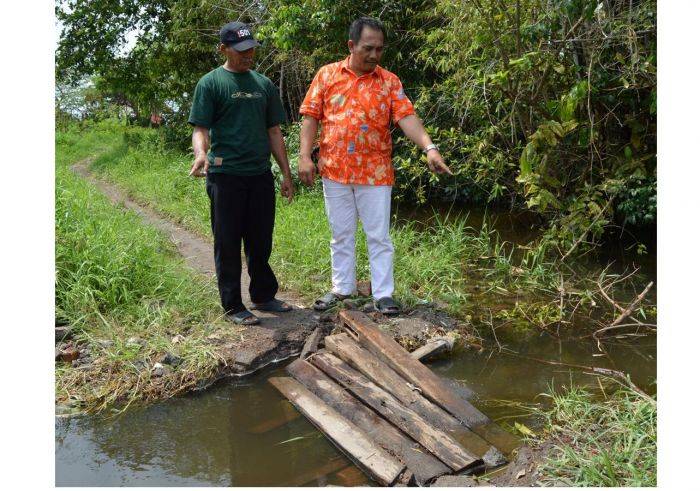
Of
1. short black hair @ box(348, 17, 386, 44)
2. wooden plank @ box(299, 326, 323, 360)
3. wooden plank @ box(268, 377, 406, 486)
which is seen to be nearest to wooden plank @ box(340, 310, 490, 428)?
wooden plank @ box(299, 326, 323, 360)

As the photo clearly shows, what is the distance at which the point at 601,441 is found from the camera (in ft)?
10.5

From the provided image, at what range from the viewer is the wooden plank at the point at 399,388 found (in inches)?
135

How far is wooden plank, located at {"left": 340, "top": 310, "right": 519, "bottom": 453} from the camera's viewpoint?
11.6 feet

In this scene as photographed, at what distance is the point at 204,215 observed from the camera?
8.52 meters

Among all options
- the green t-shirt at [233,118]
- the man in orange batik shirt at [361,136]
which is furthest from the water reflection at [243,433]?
the green t-shirt at [233,118]

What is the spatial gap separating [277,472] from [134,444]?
82 centimetres

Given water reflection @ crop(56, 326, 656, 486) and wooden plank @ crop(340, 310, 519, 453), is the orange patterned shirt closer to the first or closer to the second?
wooden plank @ crop(340, 310, 519, 453)

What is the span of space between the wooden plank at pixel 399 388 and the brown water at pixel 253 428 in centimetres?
36

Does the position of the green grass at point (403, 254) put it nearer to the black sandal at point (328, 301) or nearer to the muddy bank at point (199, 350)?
the black sandal at point (328, 301)

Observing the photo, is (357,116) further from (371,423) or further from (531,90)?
(531,90)

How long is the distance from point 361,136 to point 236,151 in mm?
850

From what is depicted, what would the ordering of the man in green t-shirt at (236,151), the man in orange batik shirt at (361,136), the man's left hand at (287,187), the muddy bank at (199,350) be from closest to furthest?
1. the muddy bank at (199,350)
2. the man in green t-shirt at (236,151)
3. the man in orange batik shirt at (361,136)
4. the man's left hand at (287,187)

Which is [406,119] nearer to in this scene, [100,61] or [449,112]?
[449,112]

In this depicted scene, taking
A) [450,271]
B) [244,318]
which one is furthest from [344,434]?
[450,271]
